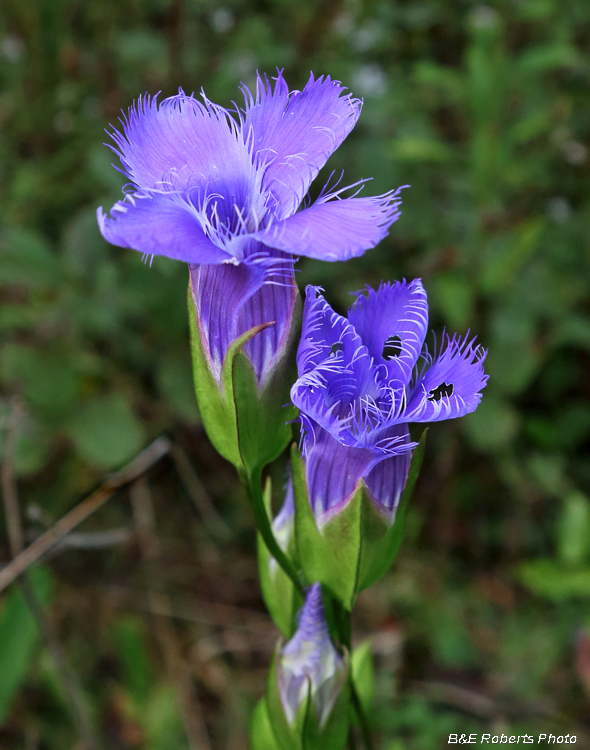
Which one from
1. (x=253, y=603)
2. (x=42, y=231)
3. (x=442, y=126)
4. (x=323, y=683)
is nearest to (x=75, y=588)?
(x=253, y=603)

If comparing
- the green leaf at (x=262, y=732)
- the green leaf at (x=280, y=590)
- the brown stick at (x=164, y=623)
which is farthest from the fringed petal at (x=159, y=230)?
the brown stick at (x=164, y=623)

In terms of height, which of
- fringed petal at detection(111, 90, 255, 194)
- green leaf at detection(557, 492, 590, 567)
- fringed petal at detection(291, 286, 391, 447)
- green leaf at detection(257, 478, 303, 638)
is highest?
fringed petal at detection(111, 90, 255, 194)

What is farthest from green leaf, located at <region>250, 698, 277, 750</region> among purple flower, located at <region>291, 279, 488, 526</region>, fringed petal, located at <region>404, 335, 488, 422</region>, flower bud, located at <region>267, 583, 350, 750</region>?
fringed petal, located at <region>404, 335, 488, 422</region>

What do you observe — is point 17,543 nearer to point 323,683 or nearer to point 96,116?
point 323,683

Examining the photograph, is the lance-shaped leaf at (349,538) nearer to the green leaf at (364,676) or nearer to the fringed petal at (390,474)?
the fringed petal at (390,474)

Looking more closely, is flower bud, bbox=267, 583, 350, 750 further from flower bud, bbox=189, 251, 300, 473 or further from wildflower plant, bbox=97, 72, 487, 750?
flower bud, bbox=189, 251, 300, 473

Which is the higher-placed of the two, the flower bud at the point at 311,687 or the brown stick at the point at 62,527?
the brown stick at the point at 62,527

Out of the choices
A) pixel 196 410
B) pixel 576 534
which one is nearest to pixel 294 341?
pixel 196 410
